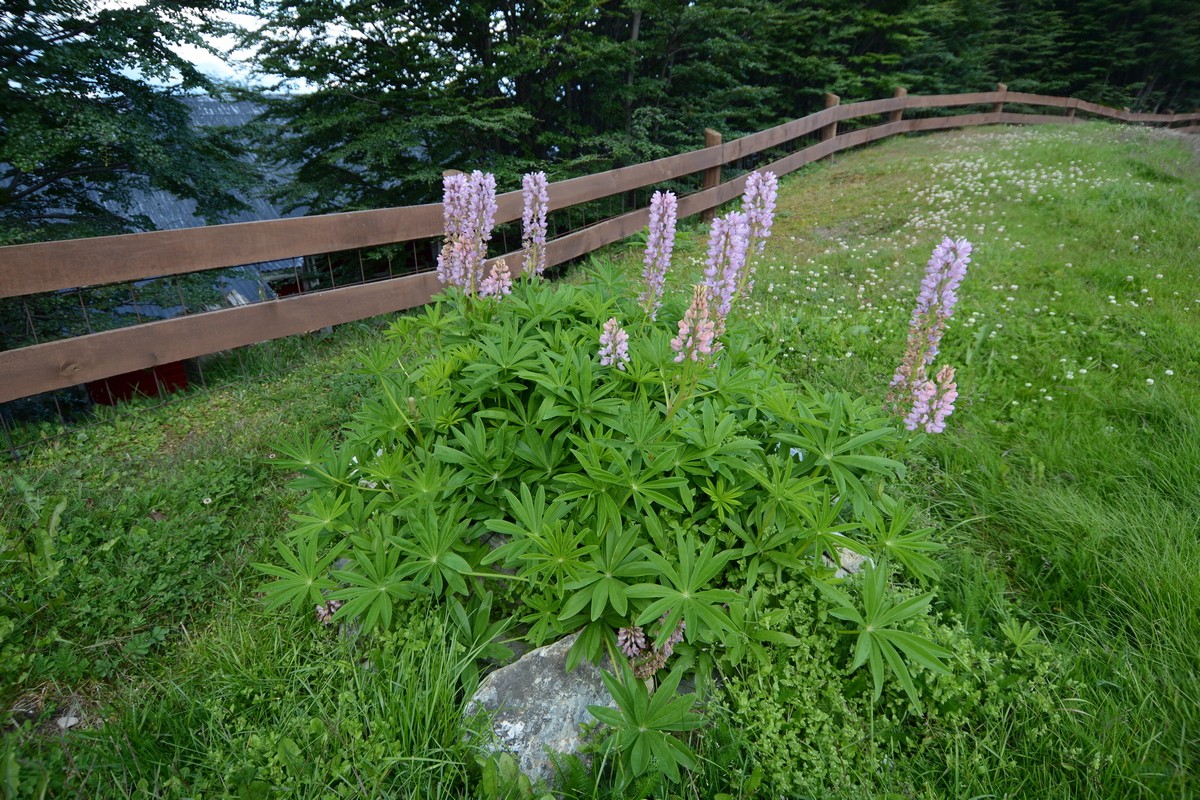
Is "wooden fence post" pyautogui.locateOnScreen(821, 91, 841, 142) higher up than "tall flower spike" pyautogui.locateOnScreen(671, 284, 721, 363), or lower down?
higher up

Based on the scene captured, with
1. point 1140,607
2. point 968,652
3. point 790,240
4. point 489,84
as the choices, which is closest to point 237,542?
point 968,652

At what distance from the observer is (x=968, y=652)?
2.24 metres

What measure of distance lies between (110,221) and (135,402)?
264 cm

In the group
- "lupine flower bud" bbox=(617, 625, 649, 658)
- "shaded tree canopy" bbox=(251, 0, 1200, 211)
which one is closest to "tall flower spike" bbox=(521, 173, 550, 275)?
"lupine flower bud" bbox=(617, 625, 649, 658)

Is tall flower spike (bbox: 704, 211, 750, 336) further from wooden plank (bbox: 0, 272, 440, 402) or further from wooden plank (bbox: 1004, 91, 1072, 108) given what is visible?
wooden plank (bbox: 1004, 91, 1072, 108)

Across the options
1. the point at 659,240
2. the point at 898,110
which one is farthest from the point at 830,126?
the point at 659,240

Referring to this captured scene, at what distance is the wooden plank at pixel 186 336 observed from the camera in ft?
12.7

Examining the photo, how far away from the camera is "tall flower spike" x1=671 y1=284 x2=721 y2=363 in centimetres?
222

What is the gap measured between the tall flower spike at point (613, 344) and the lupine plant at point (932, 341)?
1304mm

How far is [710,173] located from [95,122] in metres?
7.61

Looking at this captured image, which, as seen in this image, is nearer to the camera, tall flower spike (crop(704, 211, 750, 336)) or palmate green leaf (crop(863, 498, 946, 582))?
palmate green leaf (crop(863, 498, 946, 582))

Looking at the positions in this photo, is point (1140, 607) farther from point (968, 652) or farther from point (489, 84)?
point (489, 84)

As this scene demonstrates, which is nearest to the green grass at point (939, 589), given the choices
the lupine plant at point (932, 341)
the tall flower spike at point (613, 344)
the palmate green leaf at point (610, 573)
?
the palmate green leaf at point (610, 573)

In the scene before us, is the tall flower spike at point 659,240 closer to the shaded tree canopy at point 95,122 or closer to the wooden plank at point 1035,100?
the shaded tree canopy at point 95,122
